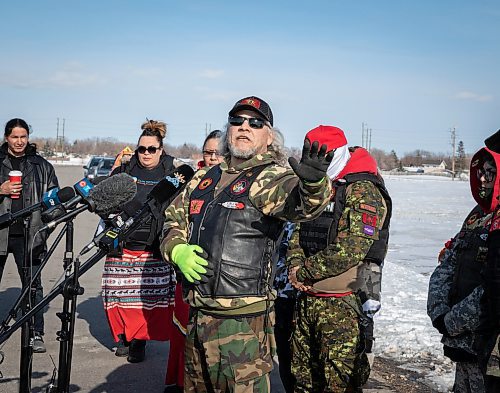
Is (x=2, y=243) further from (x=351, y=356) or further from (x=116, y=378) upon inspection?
(x=351, y=356)

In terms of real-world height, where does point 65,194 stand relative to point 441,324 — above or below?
above

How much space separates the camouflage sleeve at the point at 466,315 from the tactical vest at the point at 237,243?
1025mm

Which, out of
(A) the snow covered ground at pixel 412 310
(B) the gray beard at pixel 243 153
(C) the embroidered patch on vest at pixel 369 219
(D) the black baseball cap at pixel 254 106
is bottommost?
(A) the snow covered ground at pixel 412 310

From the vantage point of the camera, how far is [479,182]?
3.54 metres

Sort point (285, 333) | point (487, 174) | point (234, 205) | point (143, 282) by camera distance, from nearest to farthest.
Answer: point (234, 205)
point (487, 174)
point (285, 333)
point (143, 282)

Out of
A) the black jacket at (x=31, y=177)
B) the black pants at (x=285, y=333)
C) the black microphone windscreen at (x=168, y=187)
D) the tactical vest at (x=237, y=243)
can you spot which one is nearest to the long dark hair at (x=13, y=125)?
the black jacket at (x=31, y=177)

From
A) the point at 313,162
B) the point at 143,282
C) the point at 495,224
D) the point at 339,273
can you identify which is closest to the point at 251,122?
the point at 313,162

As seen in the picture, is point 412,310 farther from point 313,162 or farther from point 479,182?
point 313,162

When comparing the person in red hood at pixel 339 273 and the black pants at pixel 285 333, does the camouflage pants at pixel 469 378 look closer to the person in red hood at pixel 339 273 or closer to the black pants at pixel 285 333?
the person in red hood at pixel 339 273

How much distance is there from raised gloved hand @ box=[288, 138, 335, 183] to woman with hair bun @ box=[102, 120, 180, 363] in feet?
10.3

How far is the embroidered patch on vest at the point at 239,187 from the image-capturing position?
336cm

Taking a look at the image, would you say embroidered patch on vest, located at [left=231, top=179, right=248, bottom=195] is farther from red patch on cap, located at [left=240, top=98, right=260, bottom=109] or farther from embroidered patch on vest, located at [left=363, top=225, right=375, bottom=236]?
embroidered patch on vest, located at [left=363, top=225, right=375, bottom=236]

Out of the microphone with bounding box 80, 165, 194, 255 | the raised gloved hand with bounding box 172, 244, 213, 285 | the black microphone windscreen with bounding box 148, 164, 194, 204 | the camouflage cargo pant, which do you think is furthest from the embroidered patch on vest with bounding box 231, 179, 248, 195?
the camouflage cargo pant

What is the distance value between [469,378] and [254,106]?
2000mm
